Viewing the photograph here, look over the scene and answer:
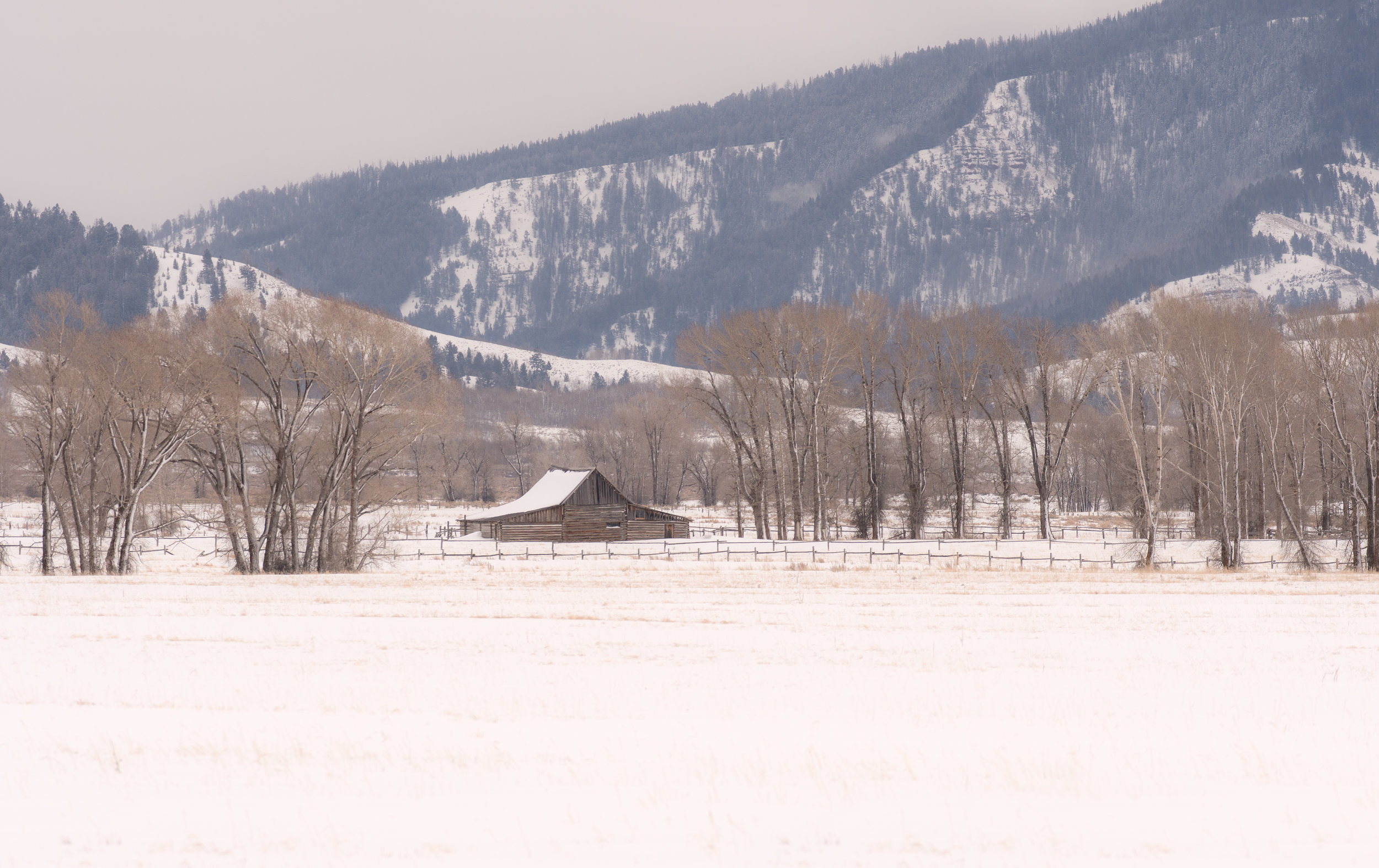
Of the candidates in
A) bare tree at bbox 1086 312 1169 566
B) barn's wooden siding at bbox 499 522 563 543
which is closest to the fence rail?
bare tree at bbox 1086 312 1169 566

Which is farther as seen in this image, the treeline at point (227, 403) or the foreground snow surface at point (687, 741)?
the treeline at point (227, 403)

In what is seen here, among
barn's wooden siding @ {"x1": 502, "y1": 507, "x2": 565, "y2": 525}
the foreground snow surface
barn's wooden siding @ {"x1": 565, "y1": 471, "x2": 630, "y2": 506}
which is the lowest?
Result: the foreground snow surface

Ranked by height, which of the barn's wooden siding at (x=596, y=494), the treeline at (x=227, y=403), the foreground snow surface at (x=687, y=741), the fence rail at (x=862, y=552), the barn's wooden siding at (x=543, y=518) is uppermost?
the treeline at (x=227, y=403)

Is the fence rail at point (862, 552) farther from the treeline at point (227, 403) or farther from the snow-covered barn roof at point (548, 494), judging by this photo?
the treeline at point (227, 403)

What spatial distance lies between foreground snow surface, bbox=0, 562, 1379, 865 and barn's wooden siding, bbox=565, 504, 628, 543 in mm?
47553

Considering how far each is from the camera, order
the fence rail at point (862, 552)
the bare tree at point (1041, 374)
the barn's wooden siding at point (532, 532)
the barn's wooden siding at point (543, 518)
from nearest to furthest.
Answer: the fence rail at point (862, 552), the bare tree at point (1041, 374), the barn's wooden siding at point (532, 532), the barn's wooden siding at point (543, 518)

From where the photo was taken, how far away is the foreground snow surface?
24.9 ft

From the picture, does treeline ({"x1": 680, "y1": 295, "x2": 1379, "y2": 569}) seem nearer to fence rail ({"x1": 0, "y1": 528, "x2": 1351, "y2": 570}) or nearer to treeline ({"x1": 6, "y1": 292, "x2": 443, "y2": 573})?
fence rail ({"x1": 0, "y1": 528, "x2": 1351, "y2": 570})

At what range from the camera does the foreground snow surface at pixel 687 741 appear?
24.9 feet

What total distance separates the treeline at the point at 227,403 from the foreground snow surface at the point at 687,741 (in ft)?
54.2

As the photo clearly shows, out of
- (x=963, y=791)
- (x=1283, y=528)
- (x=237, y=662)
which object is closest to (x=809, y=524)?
(x=1283, y=528)

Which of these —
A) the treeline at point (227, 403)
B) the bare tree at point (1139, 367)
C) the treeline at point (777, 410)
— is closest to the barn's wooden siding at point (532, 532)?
the treeline at point (777, 410)

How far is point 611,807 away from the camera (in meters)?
8.34

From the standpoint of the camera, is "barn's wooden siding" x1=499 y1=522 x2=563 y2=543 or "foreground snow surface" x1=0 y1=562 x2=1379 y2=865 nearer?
"foreground snow surface" x1=0 y1=562 x2=1379 y2=865
